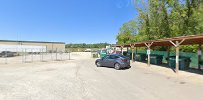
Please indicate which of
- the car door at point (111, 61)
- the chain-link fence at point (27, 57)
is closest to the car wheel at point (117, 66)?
the car door at point (111, 61)

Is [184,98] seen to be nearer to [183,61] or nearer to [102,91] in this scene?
[102,91]

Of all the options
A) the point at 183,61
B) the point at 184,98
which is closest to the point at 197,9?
the point at 183,61

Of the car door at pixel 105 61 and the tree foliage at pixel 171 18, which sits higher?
the tree foliage at pixel 171 18

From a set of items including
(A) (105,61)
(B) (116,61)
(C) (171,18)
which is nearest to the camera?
(B) (116,61)

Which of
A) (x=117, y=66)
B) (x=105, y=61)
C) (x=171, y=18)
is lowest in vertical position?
(x=117, y=66)

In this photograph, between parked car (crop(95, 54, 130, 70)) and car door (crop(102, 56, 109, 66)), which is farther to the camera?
car door (crop(102, 56, 109, 66))

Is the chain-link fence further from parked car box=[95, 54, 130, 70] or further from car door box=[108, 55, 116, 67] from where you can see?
car door box=[108, 55, 116, 67]

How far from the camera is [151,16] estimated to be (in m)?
37.2

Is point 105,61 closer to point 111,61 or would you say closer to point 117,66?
point 111,61

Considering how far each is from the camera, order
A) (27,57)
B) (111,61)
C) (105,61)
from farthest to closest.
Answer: (27,57) < (105,61) < (111,61)

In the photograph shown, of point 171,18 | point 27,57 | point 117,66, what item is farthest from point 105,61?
point 27,57

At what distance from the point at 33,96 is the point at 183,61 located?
14944 mm

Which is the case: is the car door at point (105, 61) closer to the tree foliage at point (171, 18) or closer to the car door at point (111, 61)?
the car door at point (111, 61)

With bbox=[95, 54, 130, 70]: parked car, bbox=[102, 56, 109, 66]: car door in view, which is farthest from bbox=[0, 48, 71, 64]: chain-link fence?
bbox=[95, 54, 130, 70]: parked car
